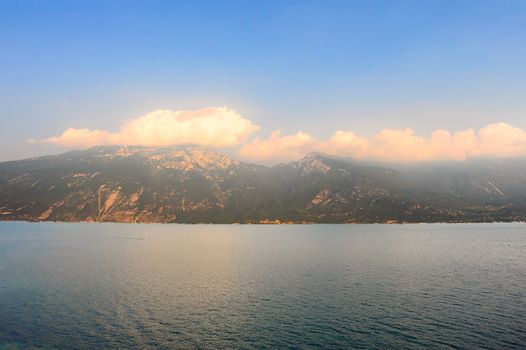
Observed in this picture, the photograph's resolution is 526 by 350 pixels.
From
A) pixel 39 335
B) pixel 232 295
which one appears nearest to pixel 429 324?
pixel 232 295

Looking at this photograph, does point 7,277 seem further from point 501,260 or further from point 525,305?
point 501,260

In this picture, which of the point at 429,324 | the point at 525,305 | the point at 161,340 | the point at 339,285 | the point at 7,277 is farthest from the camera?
the point at 7,277

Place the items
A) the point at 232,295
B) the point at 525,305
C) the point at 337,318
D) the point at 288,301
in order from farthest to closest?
1. the point at 232,295
2. the point at 288,301
3. the point at 525,305
4. the point at 337,318

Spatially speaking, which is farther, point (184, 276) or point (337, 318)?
point (184, 276)

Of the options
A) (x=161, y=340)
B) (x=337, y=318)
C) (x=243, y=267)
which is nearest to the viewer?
(x=161, y=340)

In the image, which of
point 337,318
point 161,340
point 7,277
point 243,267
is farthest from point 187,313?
point 7,277

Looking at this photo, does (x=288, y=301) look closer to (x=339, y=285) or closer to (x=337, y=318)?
(x=337, y=318)

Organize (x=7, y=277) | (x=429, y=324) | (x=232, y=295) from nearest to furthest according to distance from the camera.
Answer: (x=429, y=324), (x=232, y=295), (x=7, y=277)

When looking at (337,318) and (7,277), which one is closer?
(337,318)

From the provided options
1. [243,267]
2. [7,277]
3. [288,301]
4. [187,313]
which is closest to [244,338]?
Answer: [187,313]
